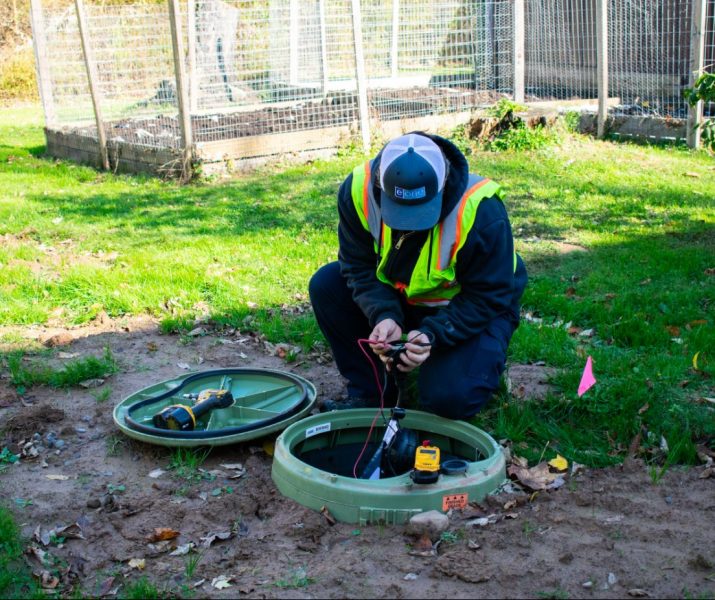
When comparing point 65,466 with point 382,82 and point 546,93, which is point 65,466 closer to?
point 382,82

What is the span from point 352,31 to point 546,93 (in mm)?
4324

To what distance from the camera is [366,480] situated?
3.32m

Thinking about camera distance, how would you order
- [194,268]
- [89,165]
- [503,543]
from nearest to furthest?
[503,543]
[194,268]
[89,165]

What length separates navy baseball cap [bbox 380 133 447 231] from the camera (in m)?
3.52

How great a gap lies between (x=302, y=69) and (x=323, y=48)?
421 mm

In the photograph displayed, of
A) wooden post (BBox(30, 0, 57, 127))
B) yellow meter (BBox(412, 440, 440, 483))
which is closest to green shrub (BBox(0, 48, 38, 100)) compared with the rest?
wooden post (BBox(30, 0, 57, 127))

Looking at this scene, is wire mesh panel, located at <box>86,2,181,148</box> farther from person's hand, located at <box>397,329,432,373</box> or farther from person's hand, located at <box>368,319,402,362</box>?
person's hand, located at <box>397,329,432,373</box>

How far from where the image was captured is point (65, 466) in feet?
12.9

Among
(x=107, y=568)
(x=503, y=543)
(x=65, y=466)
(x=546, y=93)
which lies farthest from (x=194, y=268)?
(x=546, y=93)

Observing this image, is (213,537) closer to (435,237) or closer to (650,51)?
(435,237)

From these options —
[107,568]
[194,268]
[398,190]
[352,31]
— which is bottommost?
[107,568]

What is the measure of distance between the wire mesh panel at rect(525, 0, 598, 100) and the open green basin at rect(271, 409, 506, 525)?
10304 millimetres

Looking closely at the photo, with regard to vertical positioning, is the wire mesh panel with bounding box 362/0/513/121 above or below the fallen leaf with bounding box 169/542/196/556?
above

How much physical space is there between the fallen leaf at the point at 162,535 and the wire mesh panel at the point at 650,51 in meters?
9.67
